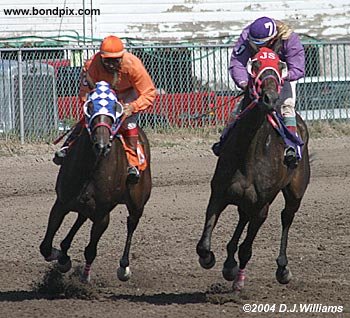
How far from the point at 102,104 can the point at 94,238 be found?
1.39 metres

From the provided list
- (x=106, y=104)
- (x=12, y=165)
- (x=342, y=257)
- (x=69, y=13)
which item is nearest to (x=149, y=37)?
(x=69, y=13)

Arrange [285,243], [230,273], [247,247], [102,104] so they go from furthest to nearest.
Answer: [285,243] < [230,273] < [247,247] < [102,104]

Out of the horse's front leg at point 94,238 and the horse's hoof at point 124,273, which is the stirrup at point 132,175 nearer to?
the horse's front leg at point 94,238

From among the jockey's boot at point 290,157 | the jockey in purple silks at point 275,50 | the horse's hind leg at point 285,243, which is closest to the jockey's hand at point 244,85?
the jockey in purple silks at point 275,50

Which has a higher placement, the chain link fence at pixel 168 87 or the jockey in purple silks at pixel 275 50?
the jockey in purple silks at pixel 275 50

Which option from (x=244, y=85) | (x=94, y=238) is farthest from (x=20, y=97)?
(x=244, y=85)

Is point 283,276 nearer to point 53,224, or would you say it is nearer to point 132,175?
point 132,175

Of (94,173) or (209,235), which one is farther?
(94,173)

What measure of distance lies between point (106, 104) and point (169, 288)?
216 centimetres

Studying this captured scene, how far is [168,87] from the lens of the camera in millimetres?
19734

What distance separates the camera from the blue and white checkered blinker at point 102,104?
29.9ft

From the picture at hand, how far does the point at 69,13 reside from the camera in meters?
27.5

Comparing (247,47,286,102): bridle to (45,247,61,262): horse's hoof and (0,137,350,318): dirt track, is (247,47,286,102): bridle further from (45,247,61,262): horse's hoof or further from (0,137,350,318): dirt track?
(45,247,61,262): horse's hoof

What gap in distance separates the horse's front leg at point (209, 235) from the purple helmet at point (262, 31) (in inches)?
63.0
